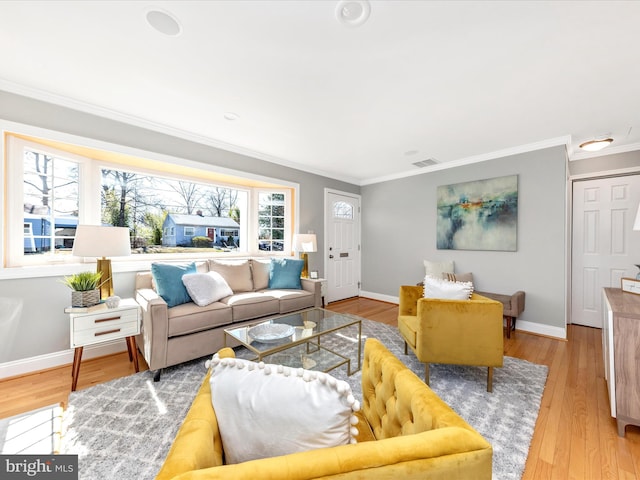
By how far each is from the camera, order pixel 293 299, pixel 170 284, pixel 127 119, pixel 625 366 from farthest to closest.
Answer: pixel 293 299 < pixel 127 119 < pixel 170 284 < pixel 625 366

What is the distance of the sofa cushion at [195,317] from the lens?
7.47 ft

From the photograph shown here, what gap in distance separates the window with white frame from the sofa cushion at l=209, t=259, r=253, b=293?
0.56m

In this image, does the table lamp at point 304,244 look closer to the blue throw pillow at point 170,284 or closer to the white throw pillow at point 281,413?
the blue throw pillow at point 170,284

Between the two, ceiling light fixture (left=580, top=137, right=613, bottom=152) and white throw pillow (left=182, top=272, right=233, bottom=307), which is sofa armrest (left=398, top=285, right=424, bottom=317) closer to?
white throw pillow (left=182, top=272, right=233, bottom=307)

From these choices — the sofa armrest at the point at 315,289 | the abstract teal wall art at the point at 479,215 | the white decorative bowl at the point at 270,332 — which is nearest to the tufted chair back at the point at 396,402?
the white decorative bowl at the point at 270,332

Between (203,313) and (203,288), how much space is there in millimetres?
310

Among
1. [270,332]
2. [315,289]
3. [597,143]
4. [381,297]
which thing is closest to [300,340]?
[270,332]

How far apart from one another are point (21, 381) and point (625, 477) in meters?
4.11

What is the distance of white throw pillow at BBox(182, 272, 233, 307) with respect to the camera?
102 inches

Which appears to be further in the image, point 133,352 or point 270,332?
point 133,352

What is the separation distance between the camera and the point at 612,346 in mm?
1670

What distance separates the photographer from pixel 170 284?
2.57m

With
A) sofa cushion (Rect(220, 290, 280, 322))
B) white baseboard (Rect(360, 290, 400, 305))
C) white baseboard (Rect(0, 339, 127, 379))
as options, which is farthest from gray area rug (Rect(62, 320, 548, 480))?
white baseboard (Rect(360, 290, 400, 305))

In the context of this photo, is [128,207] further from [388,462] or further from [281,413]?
[388,462]
